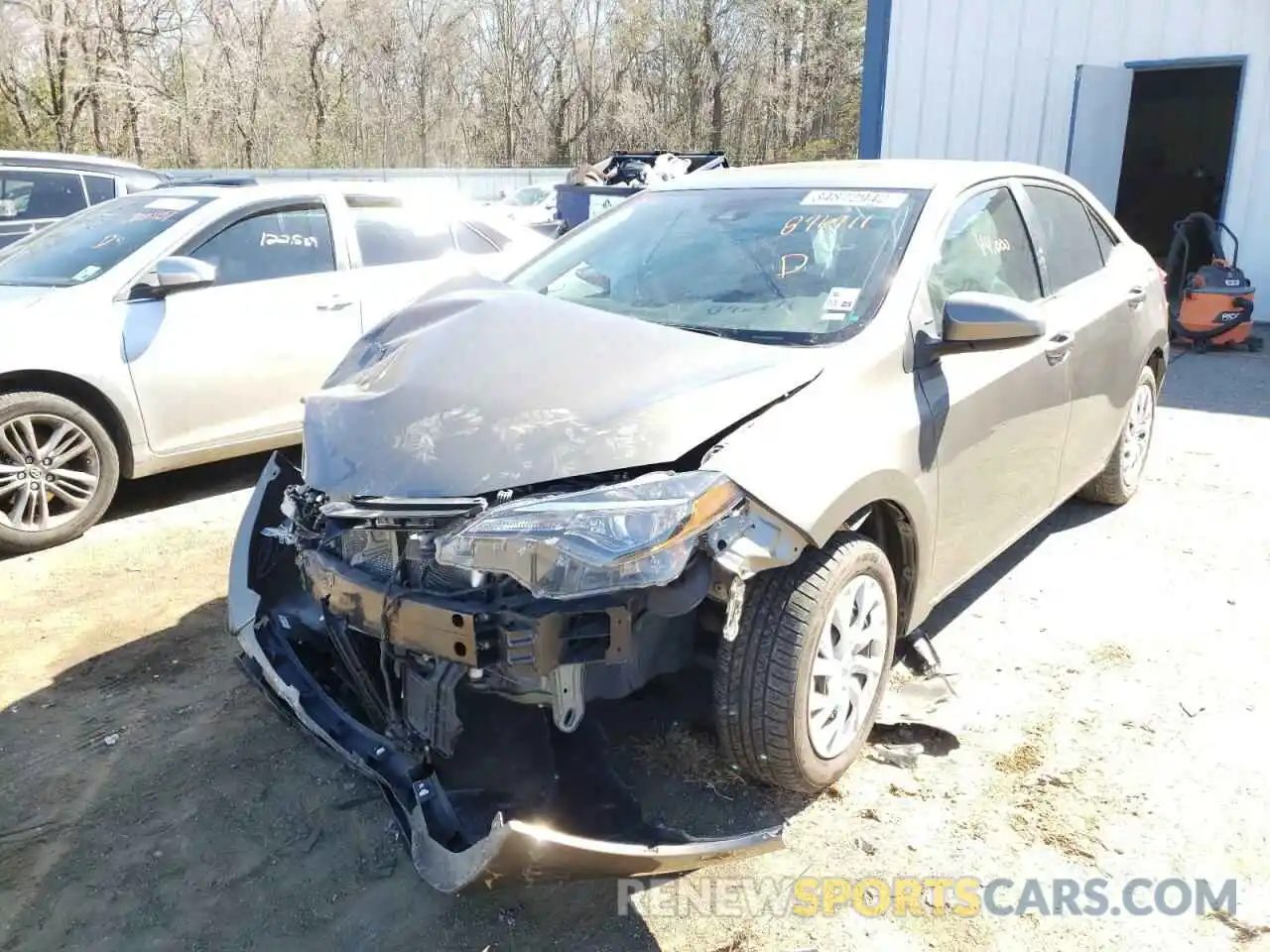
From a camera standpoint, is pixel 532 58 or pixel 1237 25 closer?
pixel 1237 25

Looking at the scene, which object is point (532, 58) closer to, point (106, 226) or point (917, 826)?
point (106, 226)

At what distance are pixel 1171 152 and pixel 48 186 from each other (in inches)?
592

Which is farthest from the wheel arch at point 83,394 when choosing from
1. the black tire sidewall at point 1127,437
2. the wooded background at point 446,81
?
the wooded background at point 446,81

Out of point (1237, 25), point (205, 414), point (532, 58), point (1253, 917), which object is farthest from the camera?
point (532, 58)

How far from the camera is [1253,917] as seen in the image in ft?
7.91

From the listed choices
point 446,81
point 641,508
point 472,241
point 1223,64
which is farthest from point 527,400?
point 446,81

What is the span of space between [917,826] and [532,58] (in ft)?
96.1

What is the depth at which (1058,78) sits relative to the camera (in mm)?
11461

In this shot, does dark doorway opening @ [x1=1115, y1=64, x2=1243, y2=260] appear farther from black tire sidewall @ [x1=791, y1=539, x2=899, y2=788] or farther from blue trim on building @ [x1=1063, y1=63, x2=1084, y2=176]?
black tire sidewall @ [x1=791, y1=539, x2=899, y2=788]

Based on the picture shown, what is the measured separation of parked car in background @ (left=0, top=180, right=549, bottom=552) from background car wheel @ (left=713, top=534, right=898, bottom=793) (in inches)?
146

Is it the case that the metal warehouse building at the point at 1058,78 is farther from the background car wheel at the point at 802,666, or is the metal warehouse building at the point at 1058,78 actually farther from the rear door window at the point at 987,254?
the background car wheel at the point at 802,666

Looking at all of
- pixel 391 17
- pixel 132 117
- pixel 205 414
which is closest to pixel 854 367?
pixel 205 414

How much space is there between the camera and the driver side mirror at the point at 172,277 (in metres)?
4.93

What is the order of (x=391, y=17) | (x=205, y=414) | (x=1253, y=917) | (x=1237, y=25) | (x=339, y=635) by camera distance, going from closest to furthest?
(x=1253, y=917)
(x=339, y=635)
(x=205, y=414)
(x=1237, y=25)
(x=391, y=17)
